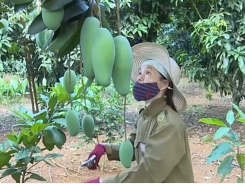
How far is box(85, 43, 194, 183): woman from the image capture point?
45.6 inches

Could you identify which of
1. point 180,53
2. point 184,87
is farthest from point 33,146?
point 184,87

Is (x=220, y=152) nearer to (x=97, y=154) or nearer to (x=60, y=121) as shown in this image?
(x=60, y=121)

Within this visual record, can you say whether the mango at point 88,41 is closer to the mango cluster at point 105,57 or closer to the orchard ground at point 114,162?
the mango cluster at point 105,57

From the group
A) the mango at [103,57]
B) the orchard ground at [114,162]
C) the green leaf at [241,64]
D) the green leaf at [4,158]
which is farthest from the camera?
the green leaf at [241,64]

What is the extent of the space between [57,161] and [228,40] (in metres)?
1.60

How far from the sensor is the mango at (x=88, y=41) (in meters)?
0.49

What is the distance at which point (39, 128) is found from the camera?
95 cm

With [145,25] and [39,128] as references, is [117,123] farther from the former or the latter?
[39,128]

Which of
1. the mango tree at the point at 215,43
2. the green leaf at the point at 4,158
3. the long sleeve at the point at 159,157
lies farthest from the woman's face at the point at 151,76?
the mango tree at the point at 215,43

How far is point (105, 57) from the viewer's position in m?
0.47

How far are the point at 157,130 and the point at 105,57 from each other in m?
0.77

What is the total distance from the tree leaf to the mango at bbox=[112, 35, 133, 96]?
0.09 metres

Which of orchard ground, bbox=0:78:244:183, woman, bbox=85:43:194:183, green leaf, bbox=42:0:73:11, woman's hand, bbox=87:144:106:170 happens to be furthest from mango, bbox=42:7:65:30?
orchard ground, bbox=0:78:244:183

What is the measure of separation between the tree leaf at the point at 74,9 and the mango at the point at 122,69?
0.28 ft
